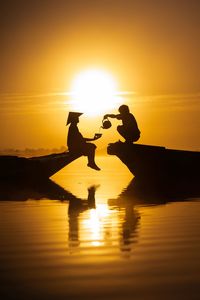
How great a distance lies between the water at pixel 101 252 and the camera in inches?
200

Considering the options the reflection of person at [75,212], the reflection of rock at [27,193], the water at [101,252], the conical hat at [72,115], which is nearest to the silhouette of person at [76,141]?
the conical hat at [72,115]

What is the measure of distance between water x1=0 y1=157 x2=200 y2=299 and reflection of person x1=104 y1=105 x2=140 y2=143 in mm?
9698

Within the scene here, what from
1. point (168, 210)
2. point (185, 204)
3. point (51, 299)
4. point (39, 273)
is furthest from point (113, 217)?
point (51, 299)

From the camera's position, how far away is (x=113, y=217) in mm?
10961

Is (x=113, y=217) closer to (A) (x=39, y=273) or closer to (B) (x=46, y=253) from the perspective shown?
(B) (x=46, y=253)

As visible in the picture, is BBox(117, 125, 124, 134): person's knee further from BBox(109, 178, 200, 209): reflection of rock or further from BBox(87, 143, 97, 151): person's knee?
BBox(109, 178, 200, 209): reflection of rock

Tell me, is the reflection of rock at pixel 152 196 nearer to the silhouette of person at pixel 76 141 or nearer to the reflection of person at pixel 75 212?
the reflection of person at pixel 75 212

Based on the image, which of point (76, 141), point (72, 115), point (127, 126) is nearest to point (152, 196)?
point (127, 126)

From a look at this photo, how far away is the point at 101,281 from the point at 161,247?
6.48 feet

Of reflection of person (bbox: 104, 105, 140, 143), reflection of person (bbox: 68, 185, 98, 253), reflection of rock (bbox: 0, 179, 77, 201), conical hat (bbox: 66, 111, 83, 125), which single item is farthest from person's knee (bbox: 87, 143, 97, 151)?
reflection of person (bbox: 68, 185, 98, 253)

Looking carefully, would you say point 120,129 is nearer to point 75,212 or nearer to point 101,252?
point 75,212

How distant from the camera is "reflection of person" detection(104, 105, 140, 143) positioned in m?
22.5

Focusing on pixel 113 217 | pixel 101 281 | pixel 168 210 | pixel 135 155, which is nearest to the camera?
pixel 101 281

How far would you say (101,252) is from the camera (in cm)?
688
